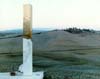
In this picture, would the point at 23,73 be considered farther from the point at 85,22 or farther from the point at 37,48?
the point at 85,22

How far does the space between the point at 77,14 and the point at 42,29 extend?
1.38 ft

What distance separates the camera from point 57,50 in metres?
2.88

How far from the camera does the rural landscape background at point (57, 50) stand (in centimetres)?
283

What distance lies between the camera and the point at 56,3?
2.82 meters

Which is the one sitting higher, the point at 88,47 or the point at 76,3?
the point at 76,3

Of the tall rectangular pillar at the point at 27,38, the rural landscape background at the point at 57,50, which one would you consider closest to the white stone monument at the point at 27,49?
the tall rectangular pillar at the point at 27,38

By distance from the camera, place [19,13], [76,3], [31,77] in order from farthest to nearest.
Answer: [76,3]
[19,13]
[31,77]

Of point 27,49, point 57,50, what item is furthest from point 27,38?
point 57,50

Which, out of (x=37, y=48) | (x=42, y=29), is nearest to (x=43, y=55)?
(x=37, y=48)

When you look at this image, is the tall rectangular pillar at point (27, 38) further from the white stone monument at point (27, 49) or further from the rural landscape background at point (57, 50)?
the rural landscape background at point (57, 50)

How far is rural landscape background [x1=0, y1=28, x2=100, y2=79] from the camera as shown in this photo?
2.83 metres

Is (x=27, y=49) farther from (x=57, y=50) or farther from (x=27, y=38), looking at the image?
(x=57, y=50)

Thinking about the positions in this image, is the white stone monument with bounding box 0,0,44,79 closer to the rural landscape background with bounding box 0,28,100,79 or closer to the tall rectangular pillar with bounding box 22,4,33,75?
the tall rectangular pillar with bounding box 22,4,33,75

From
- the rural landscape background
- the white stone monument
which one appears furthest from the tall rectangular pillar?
the rural landscape background
